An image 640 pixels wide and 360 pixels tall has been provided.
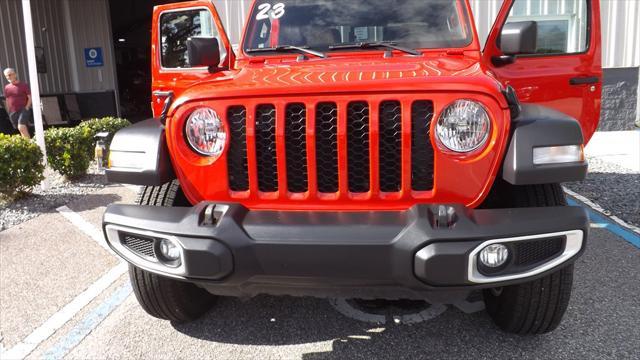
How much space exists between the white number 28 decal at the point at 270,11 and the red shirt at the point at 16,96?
28.8ft

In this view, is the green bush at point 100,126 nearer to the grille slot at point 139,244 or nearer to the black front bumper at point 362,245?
the grille slot at point 139,244

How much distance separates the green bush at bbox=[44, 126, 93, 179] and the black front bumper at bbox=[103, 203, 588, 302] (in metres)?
5.32

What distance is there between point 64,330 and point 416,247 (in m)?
2.22

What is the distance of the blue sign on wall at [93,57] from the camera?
578 inches

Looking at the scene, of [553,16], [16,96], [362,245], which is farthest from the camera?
[16,96]

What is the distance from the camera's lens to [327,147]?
2.25 meters

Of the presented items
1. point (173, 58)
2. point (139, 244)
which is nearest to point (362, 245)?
point (139, 244)

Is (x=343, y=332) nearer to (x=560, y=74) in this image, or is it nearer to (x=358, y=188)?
(x=358, y=188)

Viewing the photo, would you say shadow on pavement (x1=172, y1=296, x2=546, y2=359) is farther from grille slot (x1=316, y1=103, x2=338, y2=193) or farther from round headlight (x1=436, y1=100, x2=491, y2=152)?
round headlight (x1=436, y1=100, x2=491, y2=152)

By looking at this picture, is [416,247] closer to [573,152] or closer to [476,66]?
[573,152]

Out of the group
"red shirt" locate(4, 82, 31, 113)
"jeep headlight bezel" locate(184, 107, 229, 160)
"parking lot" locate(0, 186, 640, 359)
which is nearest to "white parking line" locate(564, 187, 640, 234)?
"parking lot" locate(0, 186, 640, 359)

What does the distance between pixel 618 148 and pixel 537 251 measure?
24.8ft

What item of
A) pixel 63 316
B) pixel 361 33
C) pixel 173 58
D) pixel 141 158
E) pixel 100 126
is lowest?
pixel 63 316

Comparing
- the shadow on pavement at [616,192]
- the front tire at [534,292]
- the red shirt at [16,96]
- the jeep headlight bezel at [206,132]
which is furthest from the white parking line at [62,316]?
the red shirt at [16,96]
